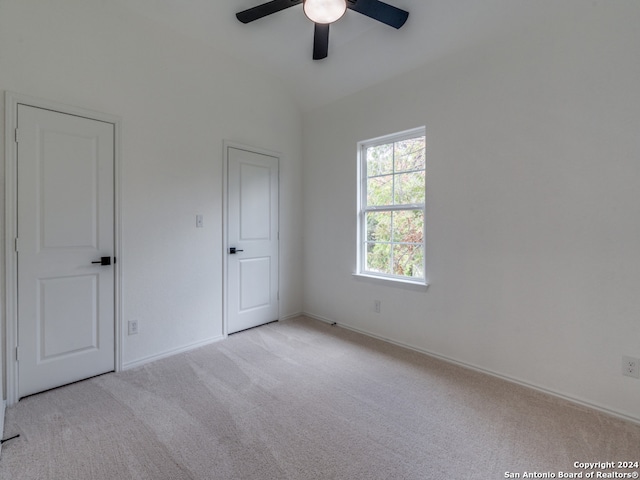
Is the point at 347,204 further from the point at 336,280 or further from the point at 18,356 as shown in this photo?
the point at 18,356

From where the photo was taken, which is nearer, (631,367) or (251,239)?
(631,367)

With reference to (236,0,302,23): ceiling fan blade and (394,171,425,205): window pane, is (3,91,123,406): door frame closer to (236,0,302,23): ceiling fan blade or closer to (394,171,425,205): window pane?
(236,0,302,23): ceiling fan blade

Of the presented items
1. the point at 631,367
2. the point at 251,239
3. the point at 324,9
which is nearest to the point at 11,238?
the point at 251,239

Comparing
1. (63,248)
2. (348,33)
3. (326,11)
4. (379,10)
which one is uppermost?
(348,33)

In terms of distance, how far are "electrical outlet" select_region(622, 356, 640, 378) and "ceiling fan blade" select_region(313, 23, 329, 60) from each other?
292cm

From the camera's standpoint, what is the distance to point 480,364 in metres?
2.58

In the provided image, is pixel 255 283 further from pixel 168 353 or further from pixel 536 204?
pixel 536 204

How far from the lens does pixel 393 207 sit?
3.18 meters

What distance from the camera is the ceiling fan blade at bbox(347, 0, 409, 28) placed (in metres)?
1.95

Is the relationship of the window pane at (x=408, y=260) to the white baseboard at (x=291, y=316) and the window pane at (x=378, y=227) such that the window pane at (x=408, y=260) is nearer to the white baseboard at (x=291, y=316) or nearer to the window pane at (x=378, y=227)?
the window pane at (x=378, y=227)

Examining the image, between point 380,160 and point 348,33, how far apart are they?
4.04 feet

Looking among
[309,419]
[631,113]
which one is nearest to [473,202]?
[631,113]

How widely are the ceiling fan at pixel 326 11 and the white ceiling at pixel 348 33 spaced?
54cm

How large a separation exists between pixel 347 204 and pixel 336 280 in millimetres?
915
